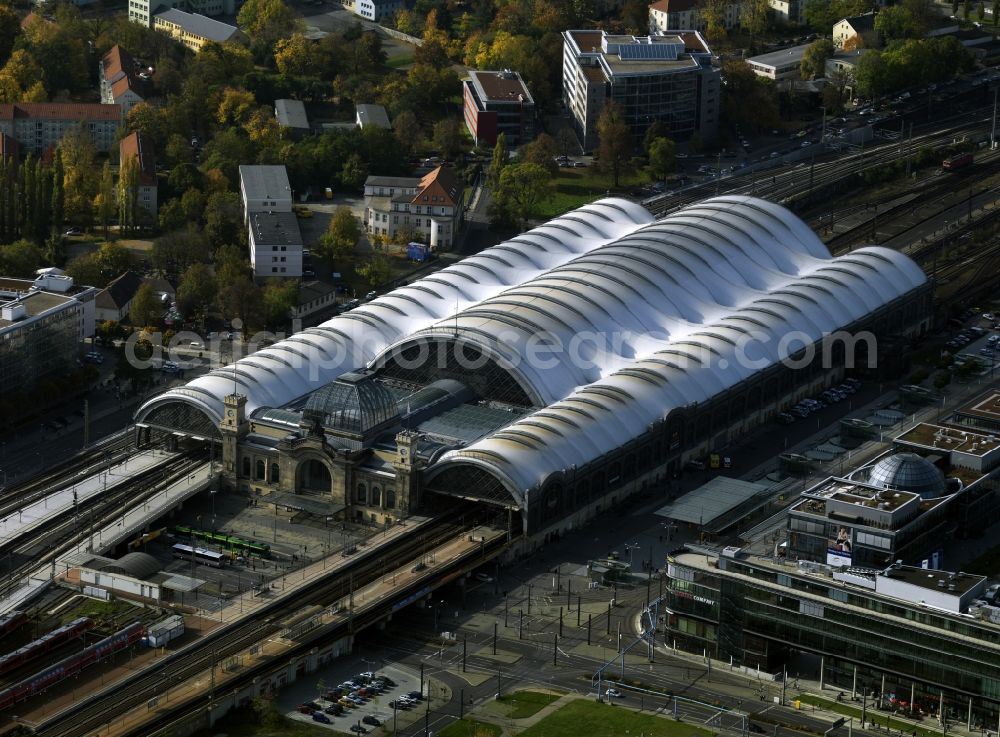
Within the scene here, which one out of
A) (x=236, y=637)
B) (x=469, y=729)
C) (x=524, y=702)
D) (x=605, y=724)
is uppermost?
(x=236, y=637)

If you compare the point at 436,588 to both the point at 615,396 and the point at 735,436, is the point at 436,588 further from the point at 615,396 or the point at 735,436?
the point at 735,436

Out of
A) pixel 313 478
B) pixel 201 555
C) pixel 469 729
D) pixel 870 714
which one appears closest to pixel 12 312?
pixel 313 478

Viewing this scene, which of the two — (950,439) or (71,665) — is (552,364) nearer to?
(950,439)

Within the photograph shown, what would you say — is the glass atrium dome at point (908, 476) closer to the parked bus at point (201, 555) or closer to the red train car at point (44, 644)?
the parked bus at point (201, 555)

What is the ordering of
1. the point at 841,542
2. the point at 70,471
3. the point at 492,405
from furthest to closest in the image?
the point at 492,405 → the point at 70,471 → the point at 841,542

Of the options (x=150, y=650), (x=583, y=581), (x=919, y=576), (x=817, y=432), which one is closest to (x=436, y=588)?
(x=583, y=581)

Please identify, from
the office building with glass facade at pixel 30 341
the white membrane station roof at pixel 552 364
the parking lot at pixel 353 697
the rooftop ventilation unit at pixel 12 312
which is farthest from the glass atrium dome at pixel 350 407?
the rooftop ventilation unit at pixel 12 312
